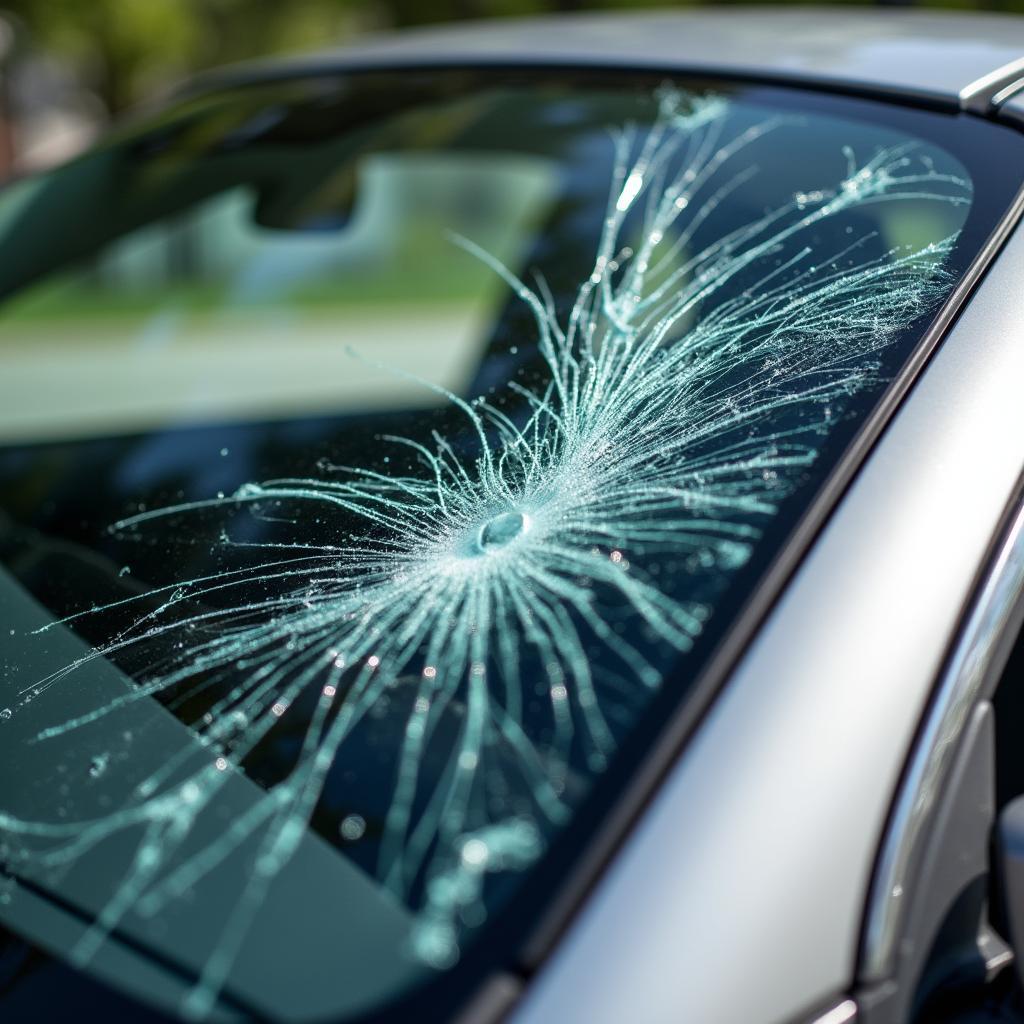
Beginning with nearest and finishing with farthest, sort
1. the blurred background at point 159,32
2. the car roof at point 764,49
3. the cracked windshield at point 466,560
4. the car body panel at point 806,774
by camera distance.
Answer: the car body panel at point 806,774, the cracked windshield at point 466,560, the car roof at point 764,49, the blurred background at point 159,32

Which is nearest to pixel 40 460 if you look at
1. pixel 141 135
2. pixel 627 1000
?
pixel 141 135

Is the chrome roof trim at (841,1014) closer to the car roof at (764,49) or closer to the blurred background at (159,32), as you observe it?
the car roof at (764,49)

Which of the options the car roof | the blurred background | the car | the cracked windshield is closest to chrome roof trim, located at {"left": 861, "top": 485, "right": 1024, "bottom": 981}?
the car

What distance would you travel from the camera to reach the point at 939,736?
2.98 feet

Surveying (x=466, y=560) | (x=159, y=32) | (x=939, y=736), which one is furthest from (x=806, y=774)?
(x=159, y=32)

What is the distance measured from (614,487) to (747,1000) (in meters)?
0.47

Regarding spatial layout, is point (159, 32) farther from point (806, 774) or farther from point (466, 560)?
point (806, 774)

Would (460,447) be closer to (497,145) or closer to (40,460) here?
(497,145)

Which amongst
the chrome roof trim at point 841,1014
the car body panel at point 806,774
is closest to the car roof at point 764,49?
the car body panel at point 806,774

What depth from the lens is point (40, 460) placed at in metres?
2.21

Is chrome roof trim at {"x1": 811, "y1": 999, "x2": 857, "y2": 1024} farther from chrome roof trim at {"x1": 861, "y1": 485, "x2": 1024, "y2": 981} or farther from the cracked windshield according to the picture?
the cracked windshield

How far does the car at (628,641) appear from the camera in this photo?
2.72 ft

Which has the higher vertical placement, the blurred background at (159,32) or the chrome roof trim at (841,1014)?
the blurred background at (159,32)

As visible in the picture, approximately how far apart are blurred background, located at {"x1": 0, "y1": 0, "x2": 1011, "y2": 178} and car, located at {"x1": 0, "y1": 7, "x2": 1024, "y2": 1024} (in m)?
6.85
